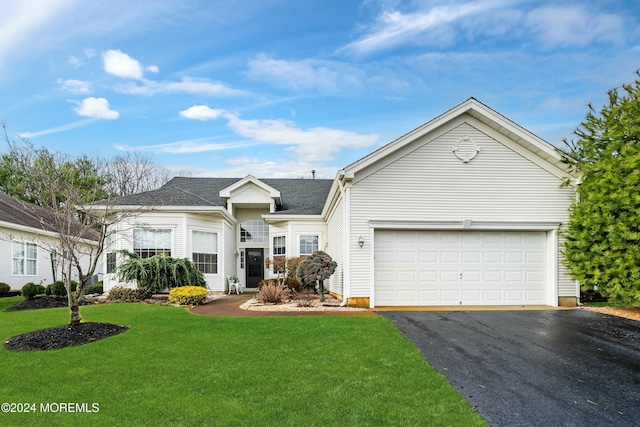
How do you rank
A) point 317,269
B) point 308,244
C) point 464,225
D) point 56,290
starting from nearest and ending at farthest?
1. point 464,225
2. point 317,269
3. point 56,290
4. point 308,244

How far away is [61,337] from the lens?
708cm

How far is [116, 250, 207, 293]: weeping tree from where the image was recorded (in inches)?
522

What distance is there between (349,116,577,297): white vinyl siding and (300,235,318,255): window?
619cm

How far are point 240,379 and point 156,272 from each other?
31.2ft

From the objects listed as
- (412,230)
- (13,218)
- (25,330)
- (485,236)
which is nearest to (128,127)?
(13,218)

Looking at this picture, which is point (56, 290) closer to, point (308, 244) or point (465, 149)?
point (308, 244)

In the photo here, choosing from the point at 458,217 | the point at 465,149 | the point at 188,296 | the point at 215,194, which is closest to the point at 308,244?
the point at 188,296

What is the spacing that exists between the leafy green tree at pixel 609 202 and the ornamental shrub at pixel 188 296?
442 inches

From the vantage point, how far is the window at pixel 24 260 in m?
17.1

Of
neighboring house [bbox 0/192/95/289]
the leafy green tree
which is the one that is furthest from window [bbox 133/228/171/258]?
the leafy green tree

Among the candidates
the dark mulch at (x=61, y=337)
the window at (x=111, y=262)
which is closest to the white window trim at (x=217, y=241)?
the window at (x=111, y=262)

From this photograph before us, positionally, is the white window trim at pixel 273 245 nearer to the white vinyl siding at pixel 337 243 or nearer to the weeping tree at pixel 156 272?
the white vinyl siding at pixel 337 243

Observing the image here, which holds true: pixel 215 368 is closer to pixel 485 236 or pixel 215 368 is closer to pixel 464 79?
pixel 485 236

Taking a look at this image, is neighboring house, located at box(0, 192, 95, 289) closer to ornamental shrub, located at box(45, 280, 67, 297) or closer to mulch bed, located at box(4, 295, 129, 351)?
ornamental shrub, located at box(45, 280, 67, 297)
